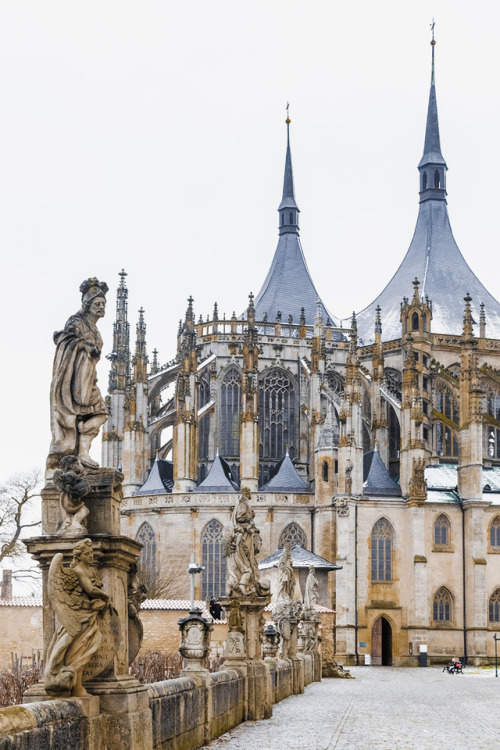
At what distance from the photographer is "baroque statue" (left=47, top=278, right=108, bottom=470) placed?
10086mm

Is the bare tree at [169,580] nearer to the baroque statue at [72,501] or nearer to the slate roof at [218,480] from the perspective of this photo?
the slate roof at [218,480]

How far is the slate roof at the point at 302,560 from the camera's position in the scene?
165 feet

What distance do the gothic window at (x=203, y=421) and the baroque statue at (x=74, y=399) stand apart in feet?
173

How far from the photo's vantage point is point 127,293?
6272cm

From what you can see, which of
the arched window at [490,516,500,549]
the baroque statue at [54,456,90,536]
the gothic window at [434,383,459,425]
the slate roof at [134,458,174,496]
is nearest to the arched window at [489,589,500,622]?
the arched window at [490,516,500,549]

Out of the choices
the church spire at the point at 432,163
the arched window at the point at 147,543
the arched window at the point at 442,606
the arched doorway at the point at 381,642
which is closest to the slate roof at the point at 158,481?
the arched window at the point at 147,543

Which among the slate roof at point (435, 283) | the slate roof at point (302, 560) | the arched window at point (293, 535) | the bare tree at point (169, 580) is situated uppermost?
the slate roof at point (435, 283)

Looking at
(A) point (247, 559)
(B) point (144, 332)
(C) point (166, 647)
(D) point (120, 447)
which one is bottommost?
(C) point (166, 647)

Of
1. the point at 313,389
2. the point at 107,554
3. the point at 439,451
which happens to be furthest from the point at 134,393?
the point at 107,554

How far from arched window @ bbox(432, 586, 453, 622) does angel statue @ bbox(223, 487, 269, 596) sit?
37.0m

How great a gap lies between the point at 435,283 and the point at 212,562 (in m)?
24.1

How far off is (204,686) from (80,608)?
534 centimetres

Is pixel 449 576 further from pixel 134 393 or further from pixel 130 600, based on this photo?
pixel 130 600

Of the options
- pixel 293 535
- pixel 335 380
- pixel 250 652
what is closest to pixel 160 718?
pixel 250 652
